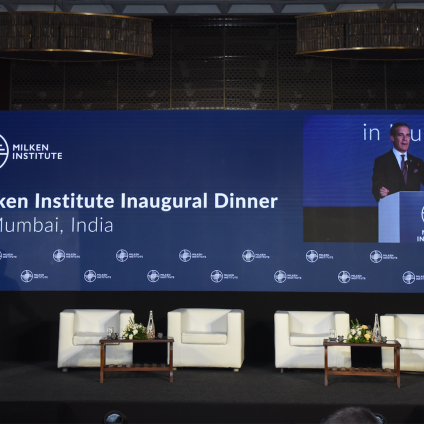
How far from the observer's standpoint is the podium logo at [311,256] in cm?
738

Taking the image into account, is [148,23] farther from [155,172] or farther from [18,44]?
[155,172]

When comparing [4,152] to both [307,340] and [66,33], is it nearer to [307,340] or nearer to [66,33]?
[66,33]

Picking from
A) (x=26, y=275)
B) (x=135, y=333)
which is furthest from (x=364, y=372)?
(x=26, y=275)

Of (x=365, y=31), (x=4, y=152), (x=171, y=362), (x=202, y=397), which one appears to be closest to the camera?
(x=202, y=397)

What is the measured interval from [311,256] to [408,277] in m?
1.14

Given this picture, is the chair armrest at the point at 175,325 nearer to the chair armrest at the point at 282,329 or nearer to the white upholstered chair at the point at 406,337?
the chair armrest at the point at 282,329

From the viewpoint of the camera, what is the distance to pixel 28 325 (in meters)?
7.56

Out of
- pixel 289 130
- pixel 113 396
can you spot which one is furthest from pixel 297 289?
pixel 113 396

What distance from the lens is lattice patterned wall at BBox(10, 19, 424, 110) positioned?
7652mm

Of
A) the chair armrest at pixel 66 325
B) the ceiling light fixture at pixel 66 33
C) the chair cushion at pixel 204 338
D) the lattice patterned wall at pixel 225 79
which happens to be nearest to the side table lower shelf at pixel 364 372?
the chair cushion at pixel 204 338

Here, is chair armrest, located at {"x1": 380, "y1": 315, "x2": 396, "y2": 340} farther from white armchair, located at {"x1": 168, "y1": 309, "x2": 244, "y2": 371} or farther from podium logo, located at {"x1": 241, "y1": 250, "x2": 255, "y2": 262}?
podium logo, located at {"x1": 241, "y1": 250, "x2": 255, "y2": 262}

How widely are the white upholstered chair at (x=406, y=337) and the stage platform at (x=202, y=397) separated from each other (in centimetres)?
16

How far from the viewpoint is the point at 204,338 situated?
6.64 metres

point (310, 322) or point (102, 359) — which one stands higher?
point (310, 322)
